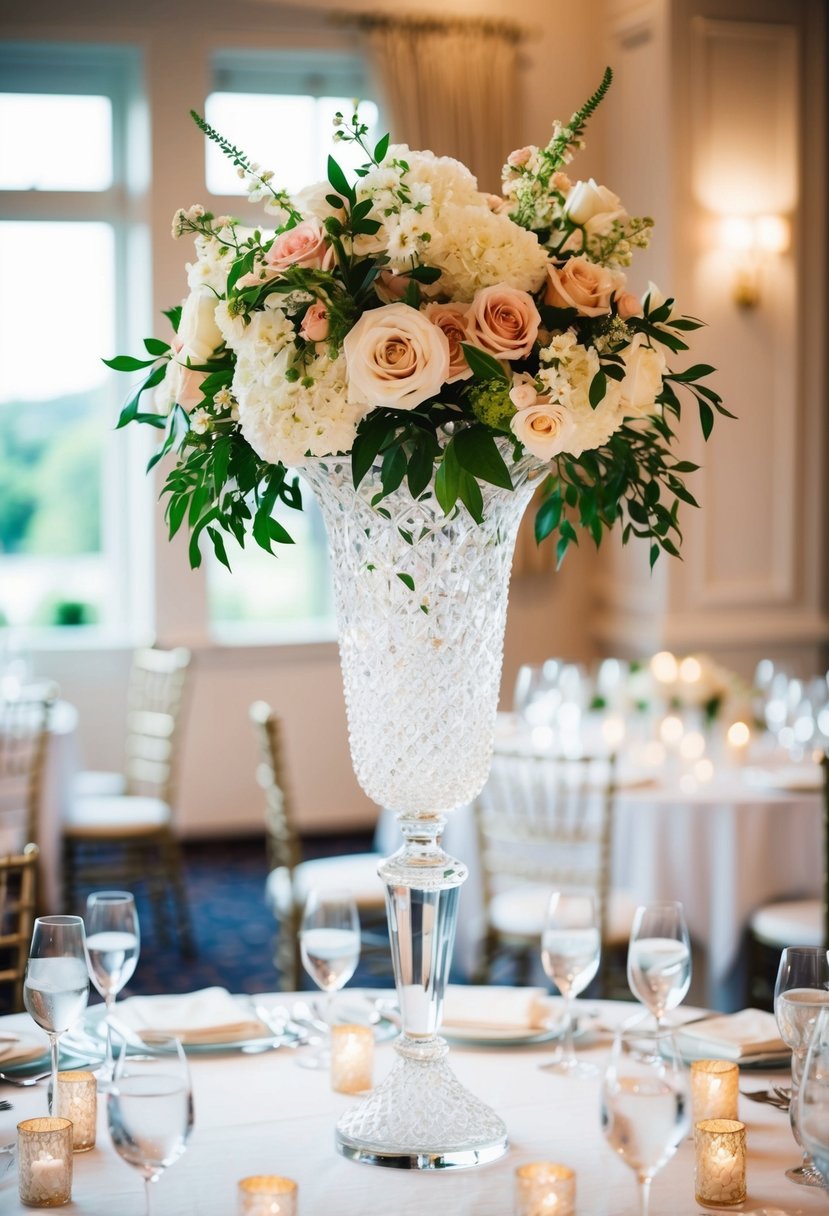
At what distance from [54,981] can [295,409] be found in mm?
662

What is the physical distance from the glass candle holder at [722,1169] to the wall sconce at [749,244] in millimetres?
5397

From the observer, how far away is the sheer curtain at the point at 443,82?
651cm

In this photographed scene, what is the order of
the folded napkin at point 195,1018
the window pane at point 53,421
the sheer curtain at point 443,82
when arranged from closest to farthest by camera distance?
the folded napkin at point 195,1018, the sheer curtain at point 443,82, the window pane at point 53,421

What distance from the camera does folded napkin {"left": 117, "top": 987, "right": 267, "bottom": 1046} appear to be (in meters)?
1.84

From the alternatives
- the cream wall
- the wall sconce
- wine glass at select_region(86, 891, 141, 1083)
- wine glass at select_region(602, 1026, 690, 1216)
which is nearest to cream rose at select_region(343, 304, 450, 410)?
wine glass at select_region(602, 1026, 690, 1216)

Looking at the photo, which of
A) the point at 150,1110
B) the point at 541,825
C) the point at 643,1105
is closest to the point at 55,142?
the point at 541,825

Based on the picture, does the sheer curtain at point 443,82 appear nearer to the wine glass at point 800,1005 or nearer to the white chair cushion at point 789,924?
the white chair cushion at point 789,924

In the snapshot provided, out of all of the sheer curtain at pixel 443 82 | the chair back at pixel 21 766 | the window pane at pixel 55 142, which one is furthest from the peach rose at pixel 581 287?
the window pane at pixel 55 142

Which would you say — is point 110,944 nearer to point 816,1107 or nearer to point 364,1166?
point 364,1166

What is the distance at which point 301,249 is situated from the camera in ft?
4.67

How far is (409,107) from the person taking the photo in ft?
21.4

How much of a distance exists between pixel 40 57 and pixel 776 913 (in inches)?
198

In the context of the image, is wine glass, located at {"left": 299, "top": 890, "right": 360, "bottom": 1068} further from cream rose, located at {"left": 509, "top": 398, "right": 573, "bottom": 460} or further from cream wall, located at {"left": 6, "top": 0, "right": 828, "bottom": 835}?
cream wall, located at {"left": 6, "top": 0, "right": 828, "bottom": 835}

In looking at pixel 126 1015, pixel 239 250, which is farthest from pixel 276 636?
pixel 239 250
